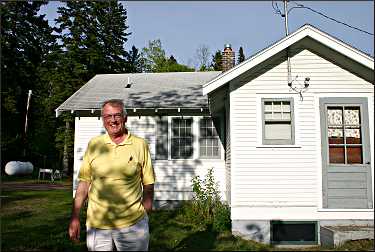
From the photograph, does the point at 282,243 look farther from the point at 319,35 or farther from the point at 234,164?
the point at 319,35

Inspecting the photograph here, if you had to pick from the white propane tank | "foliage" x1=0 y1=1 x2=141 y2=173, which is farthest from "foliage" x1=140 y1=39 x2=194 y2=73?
the white propane tank

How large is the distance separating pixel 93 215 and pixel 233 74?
19.6 feet

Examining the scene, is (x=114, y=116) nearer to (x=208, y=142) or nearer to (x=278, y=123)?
(x=278, y=123)

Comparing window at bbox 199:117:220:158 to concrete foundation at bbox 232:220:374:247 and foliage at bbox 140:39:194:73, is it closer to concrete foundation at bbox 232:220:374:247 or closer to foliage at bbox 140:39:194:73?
concrete foundation at bbox 232:220:374:247

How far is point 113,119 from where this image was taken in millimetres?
3816

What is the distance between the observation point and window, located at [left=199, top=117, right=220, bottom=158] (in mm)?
13414

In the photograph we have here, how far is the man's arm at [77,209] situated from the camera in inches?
148

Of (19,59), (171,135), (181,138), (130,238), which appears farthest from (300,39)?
(19,59)

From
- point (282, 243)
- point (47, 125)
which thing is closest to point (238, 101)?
point (282, 243)

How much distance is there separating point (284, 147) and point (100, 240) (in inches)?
246

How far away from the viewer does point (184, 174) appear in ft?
43.4

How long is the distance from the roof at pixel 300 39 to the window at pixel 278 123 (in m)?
0.98

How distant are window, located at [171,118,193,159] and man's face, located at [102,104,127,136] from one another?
963 cm

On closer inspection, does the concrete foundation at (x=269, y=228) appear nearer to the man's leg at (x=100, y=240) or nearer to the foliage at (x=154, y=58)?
the man's leg at (x=100, y=240)
